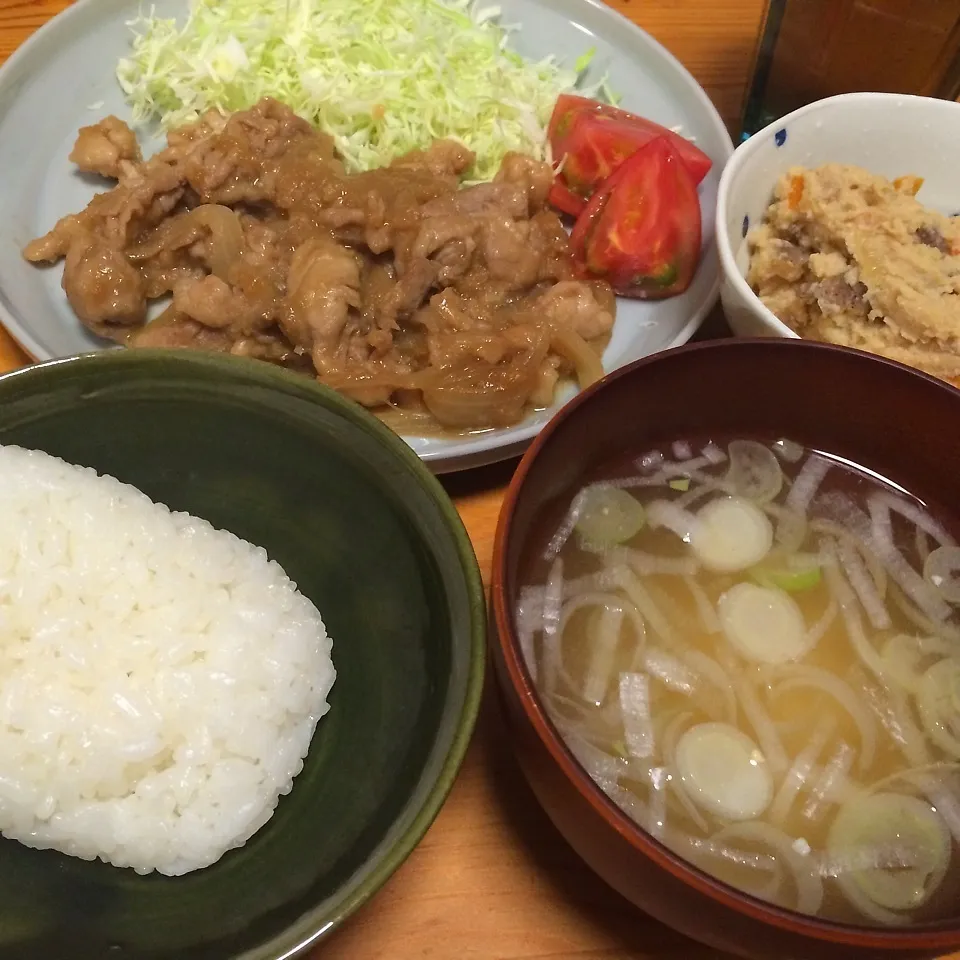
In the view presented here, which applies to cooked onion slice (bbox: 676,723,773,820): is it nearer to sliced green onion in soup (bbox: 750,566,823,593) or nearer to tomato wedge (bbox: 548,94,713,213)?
sliced green onion in soup (bbox: 750,566,823,593)

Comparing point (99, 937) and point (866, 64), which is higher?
point (866, 64)

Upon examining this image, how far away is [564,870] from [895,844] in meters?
0.52

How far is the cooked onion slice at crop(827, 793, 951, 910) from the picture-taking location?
130cm

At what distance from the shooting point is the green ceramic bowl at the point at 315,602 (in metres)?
1.27

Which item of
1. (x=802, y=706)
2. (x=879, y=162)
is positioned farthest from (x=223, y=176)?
(x=802, y=706)

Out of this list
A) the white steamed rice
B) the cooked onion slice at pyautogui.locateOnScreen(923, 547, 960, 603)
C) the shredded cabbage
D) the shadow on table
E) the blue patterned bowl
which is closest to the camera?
the white steamed rice

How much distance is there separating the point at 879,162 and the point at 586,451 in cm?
121

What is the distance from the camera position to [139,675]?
4.80 feet

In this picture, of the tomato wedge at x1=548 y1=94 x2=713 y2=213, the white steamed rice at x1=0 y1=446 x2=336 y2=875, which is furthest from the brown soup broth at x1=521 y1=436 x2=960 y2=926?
the tomato wedge at x1=548 y1=94 x2=713 y2=213

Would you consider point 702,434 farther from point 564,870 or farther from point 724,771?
point 564,870

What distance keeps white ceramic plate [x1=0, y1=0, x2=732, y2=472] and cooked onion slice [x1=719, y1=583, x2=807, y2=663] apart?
0.56 metres

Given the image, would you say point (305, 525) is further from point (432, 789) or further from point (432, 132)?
point (432, 132)

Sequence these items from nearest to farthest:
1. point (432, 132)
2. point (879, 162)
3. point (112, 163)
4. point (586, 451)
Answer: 1. point (586, 451)
2. point (879, 162)
3. point (112, 163)
4. point (432, 132)

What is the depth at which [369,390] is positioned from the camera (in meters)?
2.03
